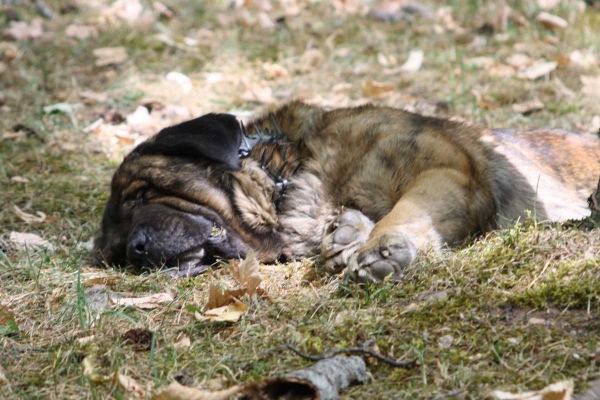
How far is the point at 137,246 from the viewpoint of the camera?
3.95 meters

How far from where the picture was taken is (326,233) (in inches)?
163

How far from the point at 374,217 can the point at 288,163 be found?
71cm

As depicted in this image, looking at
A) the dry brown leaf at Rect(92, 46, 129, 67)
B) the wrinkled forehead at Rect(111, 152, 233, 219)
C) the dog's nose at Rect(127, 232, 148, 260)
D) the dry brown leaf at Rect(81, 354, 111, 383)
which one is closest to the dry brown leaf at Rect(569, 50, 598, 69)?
the wrinkled forehead at Rect(111, 152, 233, 219)

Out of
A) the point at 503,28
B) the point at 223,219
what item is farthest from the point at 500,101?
the point at 223,219

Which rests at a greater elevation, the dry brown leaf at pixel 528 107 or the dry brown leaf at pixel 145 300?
the dry brown leaf at pixel 528 107

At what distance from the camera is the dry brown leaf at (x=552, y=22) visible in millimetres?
8383

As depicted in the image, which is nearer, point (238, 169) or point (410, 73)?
point (238, 169)

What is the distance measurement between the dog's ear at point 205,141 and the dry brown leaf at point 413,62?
12.1 ft

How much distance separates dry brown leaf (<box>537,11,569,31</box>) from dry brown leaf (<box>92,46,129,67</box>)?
4.95 m

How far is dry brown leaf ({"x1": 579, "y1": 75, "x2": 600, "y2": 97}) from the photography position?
684cm

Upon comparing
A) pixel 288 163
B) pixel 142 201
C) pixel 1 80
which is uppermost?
pixel 288 163

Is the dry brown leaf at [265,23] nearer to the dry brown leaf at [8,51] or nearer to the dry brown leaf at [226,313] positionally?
the dry brown leaf at [8,51]

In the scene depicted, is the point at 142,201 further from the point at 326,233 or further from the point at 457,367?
the point at 457,367

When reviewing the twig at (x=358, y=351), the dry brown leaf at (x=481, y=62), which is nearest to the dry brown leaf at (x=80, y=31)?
the dry brown leaf at (x=481, y=62)
